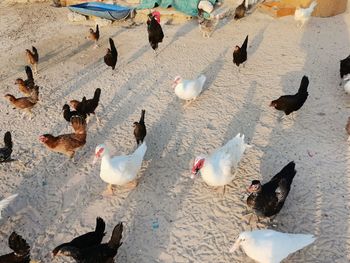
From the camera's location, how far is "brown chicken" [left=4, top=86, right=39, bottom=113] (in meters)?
7.86

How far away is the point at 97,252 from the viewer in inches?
188

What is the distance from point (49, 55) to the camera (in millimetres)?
11016

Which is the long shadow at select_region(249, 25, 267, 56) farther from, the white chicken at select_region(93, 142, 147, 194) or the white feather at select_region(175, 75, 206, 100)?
the white chicken at select_region(93, 142, 147, 194)

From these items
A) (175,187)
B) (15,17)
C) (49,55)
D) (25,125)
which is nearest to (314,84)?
(175,187)

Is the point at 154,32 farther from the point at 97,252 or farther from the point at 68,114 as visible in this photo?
the point at 97,252

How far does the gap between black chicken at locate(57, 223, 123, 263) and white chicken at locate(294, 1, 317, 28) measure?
9623mm

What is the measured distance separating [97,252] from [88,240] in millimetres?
340

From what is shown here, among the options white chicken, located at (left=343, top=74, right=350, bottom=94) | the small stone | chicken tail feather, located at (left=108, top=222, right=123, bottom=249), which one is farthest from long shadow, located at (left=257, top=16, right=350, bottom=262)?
the small stone

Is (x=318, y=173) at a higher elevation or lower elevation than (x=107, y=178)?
lower

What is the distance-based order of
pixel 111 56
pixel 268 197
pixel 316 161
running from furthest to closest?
pixel 111 56 → pixel 316 161 → pixel 268 197

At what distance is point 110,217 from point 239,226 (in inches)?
83.6

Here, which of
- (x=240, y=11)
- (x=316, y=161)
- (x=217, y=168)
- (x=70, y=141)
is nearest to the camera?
(x=217, y=168)

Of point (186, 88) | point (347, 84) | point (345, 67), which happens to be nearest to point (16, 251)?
point (186, 88)

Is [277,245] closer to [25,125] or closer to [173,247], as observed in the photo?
[173,247]
